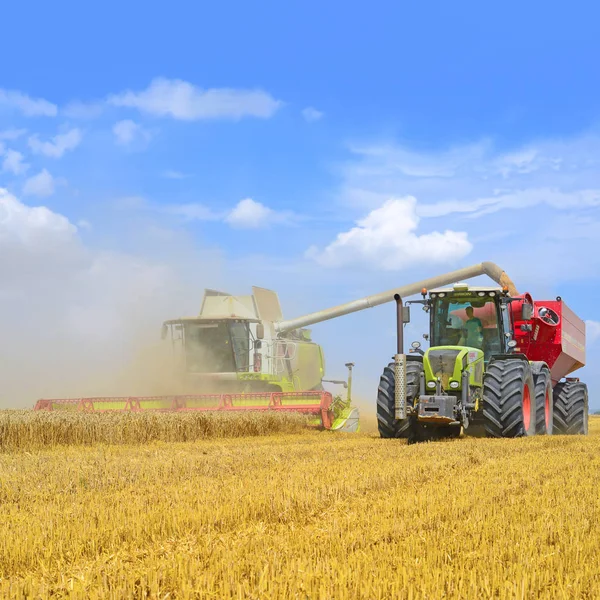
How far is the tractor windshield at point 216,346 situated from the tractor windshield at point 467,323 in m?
7.51

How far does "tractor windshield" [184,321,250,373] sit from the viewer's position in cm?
1755

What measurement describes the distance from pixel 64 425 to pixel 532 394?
665cm

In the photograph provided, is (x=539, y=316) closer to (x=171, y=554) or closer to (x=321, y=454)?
(x=321, y=454)

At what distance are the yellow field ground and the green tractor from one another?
2.81 meters

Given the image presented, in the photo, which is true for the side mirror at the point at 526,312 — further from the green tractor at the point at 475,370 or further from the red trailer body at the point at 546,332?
the red trailer body at the point at 546,332

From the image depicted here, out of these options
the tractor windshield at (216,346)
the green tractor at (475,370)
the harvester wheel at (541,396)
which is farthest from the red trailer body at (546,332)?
the tractor windshield at (216,346)

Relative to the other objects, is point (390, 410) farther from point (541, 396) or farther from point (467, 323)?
point (541, 396)

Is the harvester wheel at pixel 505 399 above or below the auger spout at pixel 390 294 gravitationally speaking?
below

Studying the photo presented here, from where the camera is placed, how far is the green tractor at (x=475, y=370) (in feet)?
32.1

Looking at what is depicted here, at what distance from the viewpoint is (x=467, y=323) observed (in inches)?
424

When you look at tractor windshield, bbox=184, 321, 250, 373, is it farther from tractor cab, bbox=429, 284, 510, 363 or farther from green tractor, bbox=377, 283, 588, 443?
tractor cab, bbox=429, 284, 510, 363

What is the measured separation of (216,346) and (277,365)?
5.69 ft

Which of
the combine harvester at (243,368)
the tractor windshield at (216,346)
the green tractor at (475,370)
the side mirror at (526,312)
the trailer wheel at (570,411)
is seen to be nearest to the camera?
the green tractor at (475,370)

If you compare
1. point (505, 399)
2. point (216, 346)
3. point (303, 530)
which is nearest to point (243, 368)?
point (216, 346)
